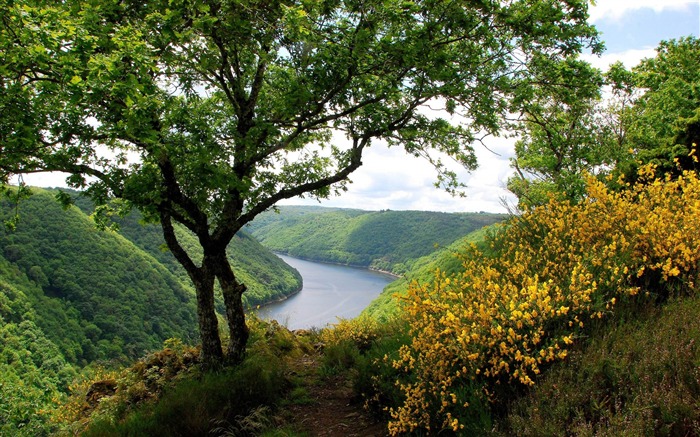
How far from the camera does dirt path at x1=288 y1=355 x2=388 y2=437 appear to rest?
192 inches

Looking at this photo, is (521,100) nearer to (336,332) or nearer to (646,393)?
(646,393)

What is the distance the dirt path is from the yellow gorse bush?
2.82 feet

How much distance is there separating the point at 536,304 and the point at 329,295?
11757 centimetres

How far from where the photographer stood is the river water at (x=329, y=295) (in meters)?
91.8

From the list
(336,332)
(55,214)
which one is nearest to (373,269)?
(55,214)

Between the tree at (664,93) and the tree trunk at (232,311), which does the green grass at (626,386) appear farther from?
the tree at (664,93)

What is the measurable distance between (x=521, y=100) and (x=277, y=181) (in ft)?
17.1

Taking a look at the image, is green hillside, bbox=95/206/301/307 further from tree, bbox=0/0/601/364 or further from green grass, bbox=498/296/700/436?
green grass, bbox=498/296/700/436

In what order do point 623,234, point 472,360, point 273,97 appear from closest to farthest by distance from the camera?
1. point 472,360
2. point 623,234
3. point 273,97

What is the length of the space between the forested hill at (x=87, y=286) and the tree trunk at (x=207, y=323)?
60468 mm

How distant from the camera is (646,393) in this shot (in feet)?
8.55

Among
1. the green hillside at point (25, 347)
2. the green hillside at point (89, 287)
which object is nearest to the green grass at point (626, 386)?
the green hillside at point (25, 347)

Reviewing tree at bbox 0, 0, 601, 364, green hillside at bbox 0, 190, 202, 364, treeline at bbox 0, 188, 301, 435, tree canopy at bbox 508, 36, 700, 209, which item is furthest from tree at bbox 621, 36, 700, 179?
green hillside at bbox 0, 190, 202, 364

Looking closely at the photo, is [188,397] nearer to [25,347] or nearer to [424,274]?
[424,274]
